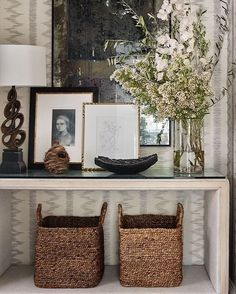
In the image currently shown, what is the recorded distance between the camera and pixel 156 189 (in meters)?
2.24

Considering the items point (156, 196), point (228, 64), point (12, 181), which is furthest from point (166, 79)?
point (12, 181)

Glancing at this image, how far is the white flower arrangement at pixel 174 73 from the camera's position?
2.20 meters

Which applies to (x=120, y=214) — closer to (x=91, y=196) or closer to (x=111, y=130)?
(x=91, y=196)

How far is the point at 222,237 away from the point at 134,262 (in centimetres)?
44

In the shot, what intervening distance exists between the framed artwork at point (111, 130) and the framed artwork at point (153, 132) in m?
0.10

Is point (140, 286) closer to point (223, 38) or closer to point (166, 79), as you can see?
point (166, 79)

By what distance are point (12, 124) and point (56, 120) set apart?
0.82 ft

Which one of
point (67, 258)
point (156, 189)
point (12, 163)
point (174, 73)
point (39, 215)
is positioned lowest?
point (67, 258)

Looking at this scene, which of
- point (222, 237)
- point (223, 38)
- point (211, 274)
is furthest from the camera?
point (223, 38)

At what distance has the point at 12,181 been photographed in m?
2.25

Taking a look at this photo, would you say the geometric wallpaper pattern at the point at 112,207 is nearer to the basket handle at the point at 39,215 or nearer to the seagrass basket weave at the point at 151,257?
the basket handle at the point at 39,215

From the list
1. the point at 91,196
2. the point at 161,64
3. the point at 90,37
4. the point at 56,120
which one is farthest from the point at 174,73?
the point at 91,196

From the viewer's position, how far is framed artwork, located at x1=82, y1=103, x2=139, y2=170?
256 cm

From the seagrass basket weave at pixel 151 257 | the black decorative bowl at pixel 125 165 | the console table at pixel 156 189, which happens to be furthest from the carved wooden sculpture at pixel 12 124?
the seagrass basket weave at pixel 151 257
